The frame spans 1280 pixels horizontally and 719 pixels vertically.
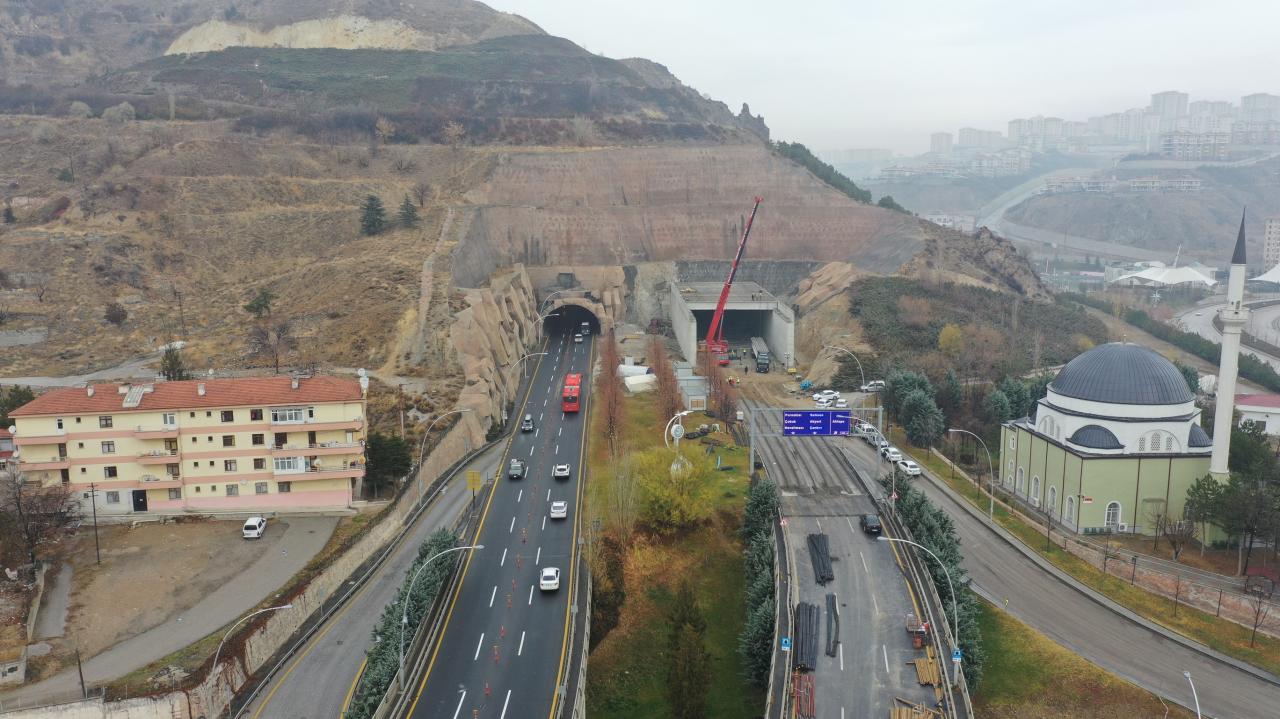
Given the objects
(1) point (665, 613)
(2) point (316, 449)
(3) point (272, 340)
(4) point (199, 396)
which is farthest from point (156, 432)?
(1) point (665, 613)

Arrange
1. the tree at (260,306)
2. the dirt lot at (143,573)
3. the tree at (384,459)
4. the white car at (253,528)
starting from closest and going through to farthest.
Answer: the dirt lot at (143,573), the white car at (253,528), the tree at (384,459), the tree at (260,306)

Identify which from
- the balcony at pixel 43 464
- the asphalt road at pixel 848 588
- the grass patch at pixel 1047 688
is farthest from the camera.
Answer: the balcony at pixel 43 464

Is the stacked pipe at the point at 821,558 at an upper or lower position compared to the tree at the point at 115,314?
lower

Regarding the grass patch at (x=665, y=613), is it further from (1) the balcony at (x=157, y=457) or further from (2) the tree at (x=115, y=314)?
(2) the tree at (x=115, y=314)

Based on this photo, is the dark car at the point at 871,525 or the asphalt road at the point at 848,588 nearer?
the asphalt road at the point at 848,588

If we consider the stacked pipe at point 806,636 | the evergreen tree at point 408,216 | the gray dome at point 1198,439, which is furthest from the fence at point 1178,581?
the evergreen tree at point 408,216

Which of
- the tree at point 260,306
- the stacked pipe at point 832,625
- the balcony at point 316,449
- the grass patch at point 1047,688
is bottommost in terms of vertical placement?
the grass patch at point 1047,688
